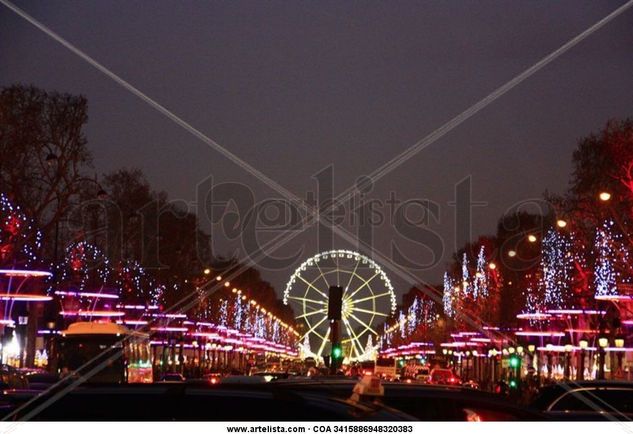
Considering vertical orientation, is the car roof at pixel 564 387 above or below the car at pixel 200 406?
below

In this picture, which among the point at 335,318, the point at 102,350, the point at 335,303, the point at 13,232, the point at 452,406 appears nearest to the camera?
the point at 452,406

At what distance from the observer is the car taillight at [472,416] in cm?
1416

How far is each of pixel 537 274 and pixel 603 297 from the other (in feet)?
108

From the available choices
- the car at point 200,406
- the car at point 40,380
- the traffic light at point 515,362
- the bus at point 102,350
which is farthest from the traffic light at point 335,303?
the car at point 200,406

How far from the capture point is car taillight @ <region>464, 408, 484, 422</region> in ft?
46.4

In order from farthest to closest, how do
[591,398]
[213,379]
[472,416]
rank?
[213,379] < [591,398] < [472,416]

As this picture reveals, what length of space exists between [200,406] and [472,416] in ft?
14.2

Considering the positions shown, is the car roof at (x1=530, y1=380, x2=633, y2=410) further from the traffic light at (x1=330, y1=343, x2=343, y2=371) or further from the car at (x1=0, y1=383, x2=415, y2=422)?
the traffic light at (x1=330, y1=343, x2=343, y2=371)

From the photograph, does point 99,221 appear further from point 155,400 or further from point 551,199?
point 155,400

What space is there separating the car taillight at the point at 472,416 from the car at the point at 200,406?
3239 millimetres

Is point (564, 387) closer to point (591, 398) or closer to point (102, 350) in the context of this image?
point (591, 398)

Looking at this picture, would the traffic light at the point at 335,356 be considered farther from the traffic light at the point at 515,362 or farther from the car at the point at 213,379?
the traffic light at the point at 515,362

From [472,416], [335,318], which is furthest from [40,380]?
[472,416]

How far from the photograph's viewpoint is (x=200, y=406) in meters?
10.9
